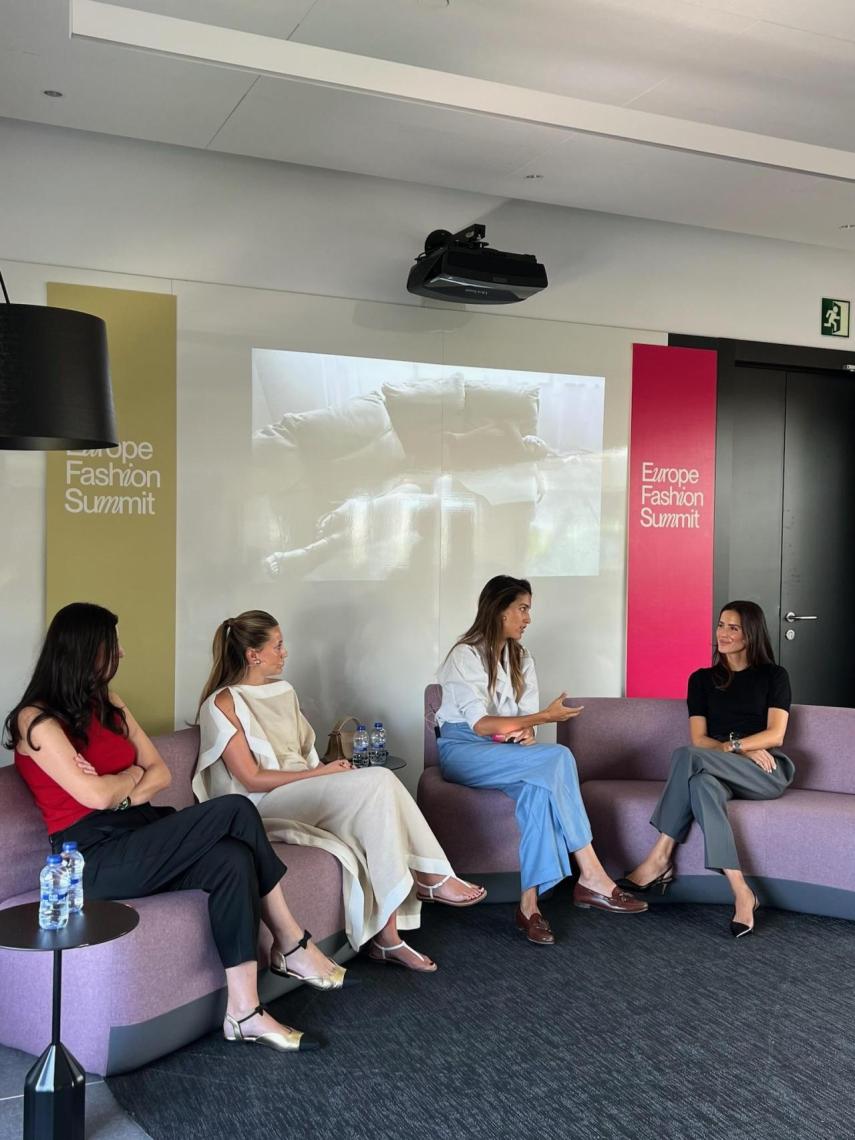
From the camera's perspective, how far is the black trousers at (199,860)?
11.4 ft

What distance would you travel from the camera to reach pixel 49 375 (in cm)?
302

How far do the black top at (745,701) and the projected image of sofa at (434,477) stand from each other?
1.48 metres

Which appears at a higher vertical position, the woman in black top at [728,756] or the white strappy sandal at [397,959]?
the woman in black top at [728,756]

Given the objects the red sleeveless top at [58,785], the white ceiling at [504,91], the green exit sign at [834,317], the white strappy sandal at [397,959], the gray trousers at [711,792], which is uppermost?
the white ceiling at [504,91]

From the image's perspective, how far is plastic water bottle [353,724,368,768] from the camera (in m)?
5.20

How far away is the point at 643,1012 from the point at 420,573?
278 cm

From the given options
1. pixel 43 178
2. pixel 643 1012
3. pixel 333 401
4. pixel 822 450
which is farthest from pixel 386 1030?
pixel 822 450

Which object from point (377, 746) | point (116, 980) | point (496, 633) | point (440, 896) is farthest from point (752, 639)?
point (116, 980)

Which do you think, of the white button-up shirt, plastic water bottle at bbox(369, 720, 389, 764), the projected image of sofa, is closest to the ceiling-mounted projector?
the projected image of sofa

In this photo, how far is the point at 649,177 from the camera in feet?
18.1

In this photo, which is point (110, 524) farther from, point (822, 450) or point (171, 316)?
point (822, 450)

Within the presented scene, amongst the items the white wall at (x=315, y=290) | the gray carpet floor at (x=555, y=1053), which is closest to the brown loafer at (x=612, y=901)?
the gray carpet floor at (x=555, y=1053)

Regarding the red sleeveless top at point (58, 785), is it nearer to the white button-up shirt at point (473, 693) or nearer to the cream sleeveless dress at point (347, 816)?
the cream sleeveless dress at point (347, 816)

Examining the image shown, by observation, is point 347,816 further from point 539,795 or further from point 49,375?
point 49,375
